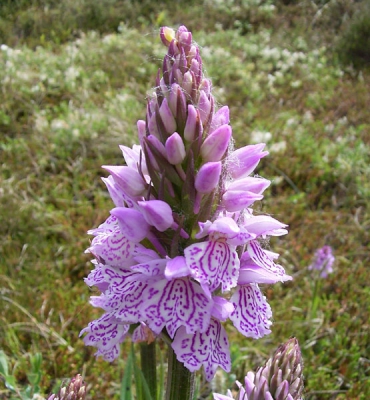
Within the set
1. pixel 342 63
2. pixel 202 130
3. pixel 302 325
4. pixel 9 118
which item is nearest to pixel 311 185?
pixel 302 325

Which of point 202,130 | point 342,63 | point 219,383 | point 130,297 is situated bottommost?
point 342,63

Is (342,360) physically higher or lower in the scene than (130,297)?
lower

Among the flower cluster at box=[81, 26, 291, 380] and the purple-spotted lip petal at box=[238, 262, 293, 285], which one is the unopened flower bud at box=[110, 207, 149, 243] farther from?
the purple-spotted lip petal at box=[238, 262, 293, 285]

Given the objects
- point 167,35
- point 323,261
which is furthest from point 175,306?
point 323,261

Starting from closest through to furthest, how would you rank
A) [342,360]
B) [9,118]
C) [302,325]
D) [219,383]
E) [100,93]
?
[219,383] → [342,360] → [302,325] → [9,118] → [100,93]

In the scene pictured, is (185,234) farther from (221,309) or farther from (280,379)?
(280,379)

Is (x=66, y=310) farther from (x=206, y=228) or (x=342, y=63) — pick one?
(x=342, y=63)

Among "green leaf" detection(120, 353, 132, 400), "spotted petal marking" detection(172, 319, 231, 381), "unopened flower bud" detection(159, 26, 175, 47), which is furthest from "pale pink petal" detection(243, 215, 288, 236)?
"green leaf" detection(120, 353, 132, 400)
